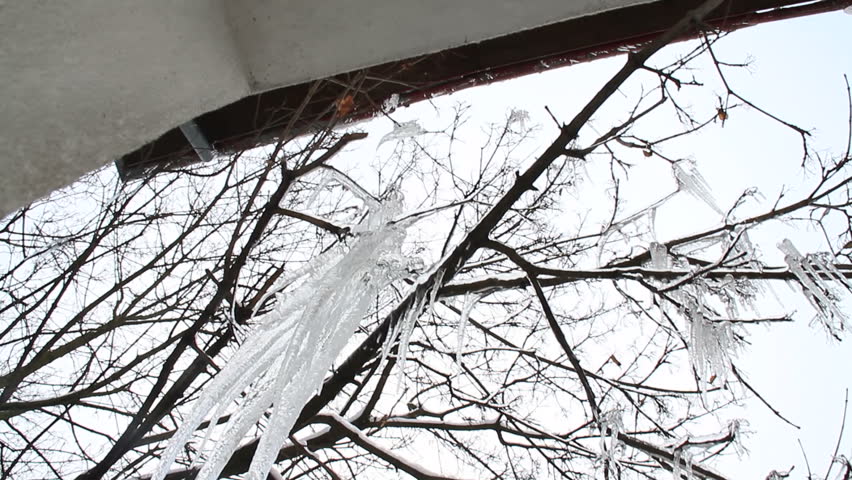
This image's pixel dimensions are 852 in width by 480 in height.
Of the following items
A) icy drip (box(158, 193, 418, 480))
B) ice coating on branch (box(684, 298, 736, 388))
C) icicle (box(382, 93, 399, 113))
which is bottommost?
icy drip (box(158, 193, 418, 480))

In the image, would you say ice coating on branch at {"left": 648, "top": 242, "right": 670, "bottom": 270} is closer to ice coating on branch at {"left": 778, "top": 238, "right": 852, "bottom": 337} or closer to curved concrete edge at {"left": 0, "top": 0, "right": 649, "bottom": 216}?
ice coating on branch at {"left": 778, "top": 238, "right": 852, "bottom": 337}

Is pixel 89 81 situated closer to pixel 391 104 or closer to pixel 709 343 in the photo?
pixel 391 104

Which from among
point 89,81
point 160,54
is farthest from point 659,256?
point 89,81

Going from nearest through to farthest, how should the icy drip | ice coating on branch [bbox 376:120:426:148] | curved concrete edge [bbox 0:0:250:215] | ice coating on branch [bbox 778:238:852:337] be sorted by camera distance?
curved concrete edge [bbox 0:0:250:215] < the icy drip < ice coating on branch [bbox 778:238:852:337] < ice coating on branch [bbox 376:120:426:148]

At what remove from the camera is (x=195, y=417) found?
1625 millimetres

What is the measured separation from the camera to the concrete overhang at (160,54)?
781 mm

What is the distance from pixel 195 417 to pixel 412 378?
2.88m

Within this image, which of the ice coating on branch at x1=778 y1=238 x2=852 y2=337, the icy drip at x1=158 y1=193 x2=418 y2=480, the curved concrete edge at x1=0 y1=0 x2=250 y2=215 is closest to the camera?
the curved concrete edge at x1=0 y1=0 x2=250 y2=215

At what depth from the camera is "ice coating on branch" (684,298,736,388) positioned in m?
2.59

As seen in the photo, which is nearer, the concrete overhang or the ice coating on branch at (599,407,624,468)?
the concrete overhang

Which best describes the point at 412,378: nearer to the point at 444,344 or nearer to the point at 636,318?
the point at 444,344

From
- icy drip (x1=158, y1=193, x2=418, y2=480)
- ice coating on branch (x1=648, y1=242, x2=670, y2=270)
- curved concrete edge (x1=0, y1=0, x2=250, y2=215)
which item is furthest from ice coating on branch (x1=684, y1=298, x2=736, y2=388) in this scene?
curved concrete edge (x1=0, y1=0, x2=250, y2=215)

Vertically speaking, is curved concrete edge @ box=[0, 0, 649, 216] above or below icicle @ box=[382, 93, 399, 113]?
below

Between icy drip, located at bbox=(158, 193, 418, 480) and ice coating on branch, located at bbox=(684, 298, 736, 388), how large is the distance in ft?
5.81
